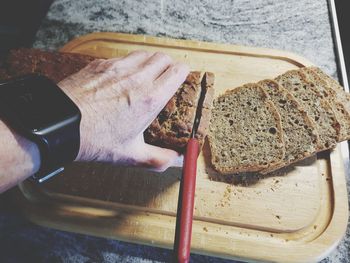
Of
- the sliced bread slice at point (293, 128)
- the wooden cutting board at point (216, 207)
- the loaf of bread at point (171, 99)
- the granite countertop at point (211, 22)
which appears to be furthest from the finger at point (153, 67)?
the granite countertop at point (211, 22)

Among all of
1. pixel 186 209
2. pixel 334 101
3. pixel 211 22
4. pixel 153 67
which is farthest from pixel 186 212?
pixel 211 22

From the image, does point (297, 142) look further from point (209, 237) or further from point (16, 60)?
point (16, 60)

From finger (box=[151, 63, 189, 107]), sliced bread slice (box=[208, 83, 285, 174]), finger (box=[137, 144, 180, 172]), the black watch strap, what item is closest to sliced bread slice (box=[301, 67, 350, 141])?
sliced bread slice (box=[208, 83, 285, 174])

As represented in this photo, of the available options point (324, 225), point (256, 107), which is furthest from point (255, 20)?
point (324, 225)

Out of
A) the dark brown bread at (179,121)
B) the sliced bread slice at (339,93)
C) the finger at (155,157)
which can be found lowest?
the finger at (155,157)

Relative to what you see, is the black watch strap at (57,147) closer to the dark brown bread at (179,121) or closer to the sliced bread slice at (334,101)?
the dark brown bread at (179,121)
